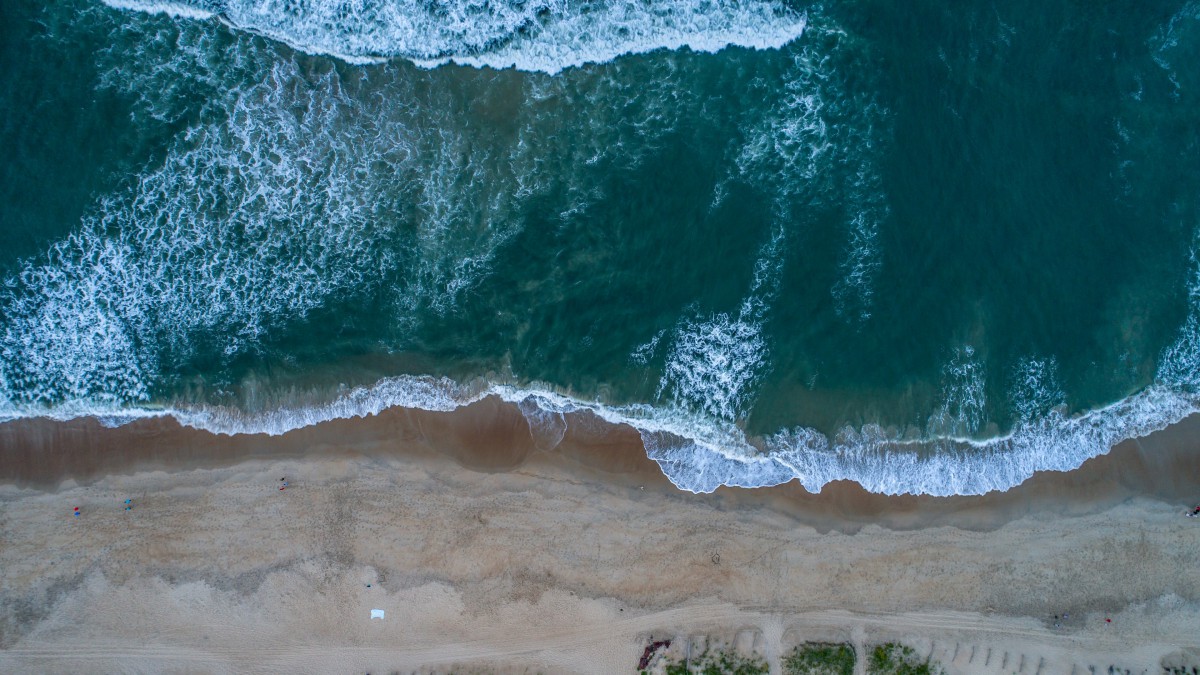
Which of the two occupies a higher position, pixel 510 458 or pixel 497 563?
pixel 510 458

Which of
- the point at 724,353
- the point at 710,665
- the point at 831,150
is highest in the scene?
the point at 831,150

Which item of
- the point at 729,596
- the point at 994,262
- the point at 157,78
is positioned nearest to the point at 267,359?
the point at 157,78

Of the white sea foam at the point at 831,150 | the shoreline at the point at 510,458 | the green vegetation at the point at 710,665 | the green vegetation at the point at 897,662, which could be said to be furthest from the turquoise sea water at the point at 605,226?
the green vegetation at the point at 710,665

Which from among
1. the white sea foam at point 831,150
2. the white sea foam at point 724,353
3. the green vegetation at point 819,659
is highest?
the white sea foam at point 831,150

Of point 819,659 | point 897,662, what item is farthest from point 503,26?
point 897,662

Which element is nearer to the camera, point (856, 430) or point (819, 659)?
point (819, 659)

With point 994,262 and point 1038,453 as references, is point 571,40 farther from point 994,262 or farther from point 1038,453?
point 1038,453

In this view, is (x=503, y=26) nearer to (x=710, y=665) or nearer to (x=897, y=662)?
(x=710, y=665)

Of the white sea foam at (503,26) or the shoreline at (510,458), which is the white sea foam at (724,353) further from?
the white sea foam at (503,26)
